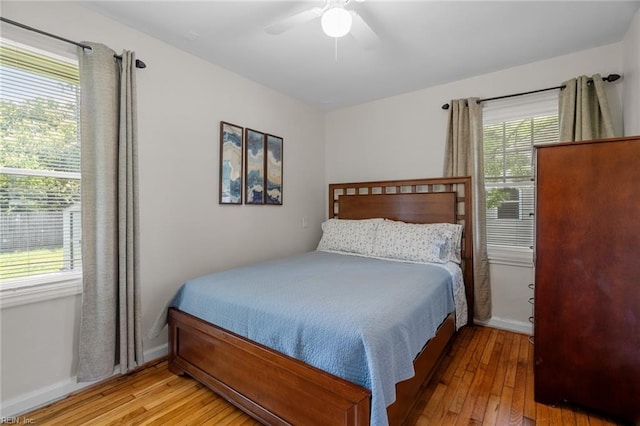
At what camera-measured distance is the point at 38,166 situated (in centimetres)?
178

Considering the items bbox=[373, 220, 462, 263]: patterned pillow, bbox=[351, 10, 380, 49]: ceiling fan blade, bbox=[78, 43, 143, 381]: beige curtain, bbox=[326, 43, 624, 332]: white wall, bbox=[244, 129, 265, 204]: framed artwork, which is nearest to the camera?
bbox=[78, 43, 143, 381]: beige curtain

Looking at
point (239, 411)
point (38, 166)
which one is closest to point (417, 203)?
point (239, 411)

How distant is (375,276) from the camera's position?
2.10 meters

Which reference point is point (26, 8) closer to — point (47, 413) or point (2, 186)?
point (2, 186)

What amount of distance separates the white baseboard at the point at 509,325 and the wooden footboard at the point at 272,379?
3.56ft

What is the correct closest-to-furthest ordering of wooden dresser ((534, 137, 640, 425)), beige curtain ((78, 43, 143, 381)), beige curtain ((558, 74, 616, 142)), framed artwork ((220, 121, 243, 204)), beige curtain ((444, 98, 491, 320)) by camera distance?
1. wooden dresser ((534, 137, 640, 425))
2. beige curtain ((78, 43, 143, 381))
3. beige curtain ((558, 74, 616, 142))
4. framed artwork ((220, 121, 243, 204))
5. beige curtain ((444, 98, 491, 320))

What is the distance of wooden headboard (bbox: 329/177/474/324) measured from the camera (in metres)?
2.85

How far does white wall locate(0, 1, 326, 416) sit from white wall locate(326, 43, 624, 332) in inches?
28.9

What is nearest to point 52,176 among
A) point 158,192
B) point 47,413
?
point 158,192

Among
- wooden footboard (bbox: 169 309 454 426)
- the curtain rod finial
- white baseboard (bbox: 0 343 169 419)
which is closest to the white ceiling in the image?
the curtain rod finial

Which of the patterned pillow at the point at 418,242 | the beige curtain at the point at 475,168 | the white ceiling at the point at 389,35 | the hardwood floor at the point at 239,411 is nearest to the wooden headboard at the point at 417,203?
the beige curtain at the point at 475,168

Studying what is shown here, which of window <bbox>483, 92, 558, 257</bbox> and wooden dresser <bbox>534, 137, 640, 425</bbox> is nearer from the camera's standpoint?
wooden dresser <bbox>534, 137, 640, 425</bbox>

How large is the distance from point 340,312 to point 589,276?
1399 millimetres

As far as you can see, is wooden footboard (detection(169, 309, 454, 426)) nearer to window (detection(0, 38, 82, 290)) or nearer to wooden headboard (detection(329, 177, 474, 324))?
window (detection(0, 38, 82, 290))
